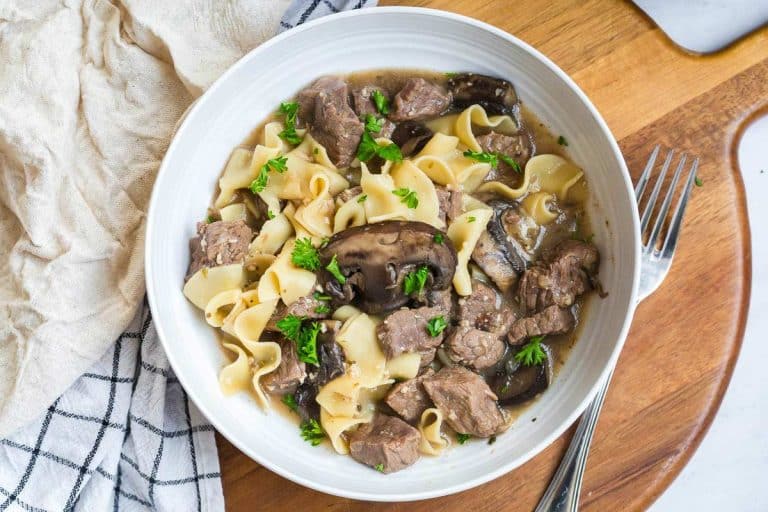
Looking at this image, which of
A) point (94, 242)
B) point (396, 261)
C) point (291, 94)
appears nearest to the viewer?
point (396, 261)

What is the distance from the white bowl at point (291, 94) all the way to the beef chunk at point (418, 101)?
21 cm

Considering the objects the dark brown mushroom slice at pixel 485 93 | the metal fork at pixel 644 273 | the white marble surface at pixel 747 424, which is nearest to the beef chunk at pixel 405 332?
the metal fork at pixel 644 273

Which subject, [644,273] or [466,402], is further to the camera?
[644,273]

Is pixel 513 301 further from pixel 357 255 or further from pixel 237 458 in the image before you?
pixel 237 458

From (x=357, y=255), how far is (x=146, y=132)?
5.68 feet

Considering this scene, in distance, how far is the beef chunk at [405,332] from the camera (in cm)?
426

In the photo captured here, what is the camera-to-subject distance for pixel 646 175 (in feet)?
14.9

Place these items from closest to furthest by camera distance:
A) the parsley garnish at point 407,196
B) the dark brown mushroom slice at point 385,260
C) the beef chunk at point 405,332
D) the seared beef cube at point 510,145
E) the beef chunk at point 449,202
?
the dark brown mushroom slice at point 385,260, the beef chunk at point 405,332, the parsley garnish at point 407,196, the beef chunk at point 449,202, the seared beef cube at point 510,145

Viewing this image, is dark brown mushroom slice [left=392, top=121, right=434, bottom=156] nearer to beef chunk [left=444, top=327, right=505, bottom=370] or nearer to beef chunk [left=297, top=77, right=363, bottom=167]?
beef chunk [left=297, top=77, right=363, bottom=167]

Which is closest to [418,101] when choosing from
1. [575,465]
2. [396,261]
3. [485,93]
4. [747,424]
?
[485,93]

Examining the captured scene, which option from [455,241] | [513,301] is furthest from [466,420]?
[455,241]

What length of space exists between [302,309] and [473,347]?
1081mm

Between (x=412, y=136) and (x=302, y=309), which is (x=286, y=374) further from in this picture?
(x=412, y=136)

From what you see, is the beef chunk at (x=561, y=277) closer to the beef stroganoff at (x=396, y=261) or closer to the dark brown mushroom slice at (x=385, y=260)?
the beef stroganoff at (x=396, y=261)
